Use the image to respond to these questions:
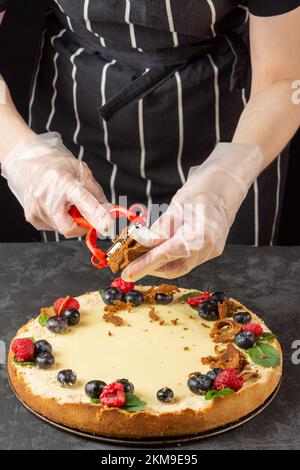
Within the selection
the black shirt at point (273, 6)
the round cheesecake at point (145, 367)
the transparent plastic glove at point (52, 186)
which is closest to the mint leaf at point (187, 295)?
the round cheesecake at point (145, 367)

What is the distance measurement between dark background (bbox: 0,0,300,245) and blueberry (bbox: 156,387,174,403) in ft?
6.00

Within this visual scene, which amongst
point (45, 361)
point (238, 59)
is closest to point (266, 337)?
point (45, 361)

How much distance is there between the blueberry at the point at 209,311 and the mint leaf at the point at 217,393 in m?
0.33

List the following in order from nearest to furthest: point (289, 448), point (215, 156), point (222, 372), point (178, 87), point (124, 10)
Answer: point (289, 448) → point (222, 372) → point (215, 156) → point (124, 10) → point (178, 87)

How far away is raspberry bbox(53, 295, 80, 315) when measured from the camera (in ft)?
7.19

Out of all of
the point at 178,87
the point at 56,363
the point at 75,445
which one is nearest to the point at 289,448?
the point at 75,445

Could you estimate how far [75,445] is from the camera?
5.97 ft

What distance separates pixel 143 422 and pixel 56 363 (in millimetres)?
302

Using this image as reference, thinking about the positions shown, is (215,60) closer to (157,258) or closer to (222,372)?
(157,258)

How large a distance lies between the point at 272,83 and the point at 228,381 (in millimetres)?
885

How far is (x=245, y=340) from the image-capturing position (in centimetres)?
207

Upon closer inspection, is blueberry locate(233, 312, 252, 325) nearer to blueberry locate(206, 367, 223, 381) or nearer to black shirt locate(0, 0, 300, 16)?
blueberry locate(206, 367, 223, 381)

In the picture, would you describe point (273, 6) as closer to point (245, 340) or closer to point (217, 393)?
point (245, 340)

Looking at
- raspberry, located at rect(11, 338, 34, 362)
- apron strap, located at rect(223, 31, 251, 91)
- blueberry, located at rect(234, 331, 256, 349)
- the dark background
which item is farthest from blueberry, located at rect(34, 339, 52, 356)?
the dark background
